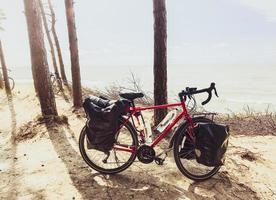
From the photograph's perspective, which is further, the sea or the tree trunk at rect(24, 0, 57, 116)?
the sea

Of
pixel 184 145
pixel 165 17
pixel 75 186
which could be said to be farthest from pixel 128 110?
pixel 165 17

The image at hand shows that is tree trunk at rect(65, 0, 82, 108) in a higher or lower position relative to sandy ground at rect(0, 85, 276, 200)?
higher

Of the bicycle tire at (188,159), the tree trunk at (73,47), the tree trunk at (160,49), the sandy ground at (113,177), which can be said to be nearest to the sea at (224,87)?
the tree trunk at (160,49)

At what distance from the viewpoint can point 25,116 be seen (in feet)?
35.9

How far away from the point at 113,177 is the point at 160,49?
3416 mm

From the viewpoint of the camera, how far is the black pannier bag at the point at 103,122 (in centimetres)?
482

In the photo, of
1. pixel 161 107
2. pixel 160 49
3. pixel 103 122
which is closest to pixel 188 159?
pixel 161 107

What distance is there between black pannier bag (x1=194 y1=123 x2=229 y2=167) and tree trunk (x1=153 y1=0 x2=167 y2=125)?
109 inches

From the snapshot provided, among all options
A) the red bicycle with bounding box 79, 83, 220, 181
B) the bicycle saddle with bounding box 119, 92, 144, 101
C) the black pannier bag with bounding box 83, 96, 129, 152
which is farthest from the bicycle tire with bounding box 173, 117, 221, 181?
the black pannier bag with bounding box 83, 96, 129, 152

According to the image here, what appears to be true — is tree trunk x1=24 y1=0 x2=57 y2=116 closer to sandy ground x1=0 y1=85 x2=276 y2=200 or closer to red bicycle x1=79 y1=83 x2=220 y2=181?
sandy ground x1=0 y1=85 x2=276 y2=200

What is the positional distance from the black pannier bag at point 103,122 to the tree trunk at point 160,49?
106 inches

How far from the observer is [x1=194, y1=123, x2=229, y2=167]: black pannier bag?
188 inches

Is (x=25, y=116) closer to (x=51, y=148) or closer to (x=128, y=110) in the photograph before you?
(x=51, y=148)

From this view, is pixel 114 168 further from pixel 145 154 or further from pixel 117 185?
pixel 145 154
